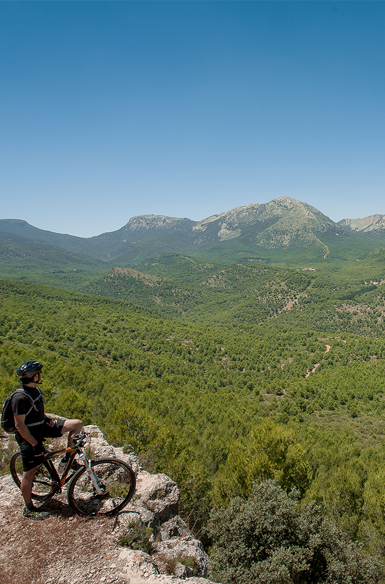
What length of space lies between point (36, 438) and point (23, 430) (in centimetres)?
60

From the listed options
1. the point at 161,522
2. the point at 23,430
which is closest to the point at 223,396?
the point at 161,522

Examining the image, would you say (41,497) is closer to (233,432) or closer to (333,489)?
(333,489)

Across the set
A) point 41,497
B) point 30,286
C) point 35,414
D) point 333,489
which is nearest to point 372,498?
point 333,489

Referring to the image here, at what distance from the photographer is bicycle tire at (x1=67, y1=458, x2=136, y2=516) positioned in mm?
8398

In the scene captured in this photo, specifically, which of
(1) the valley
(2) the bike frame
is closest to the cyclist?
(2) the bike frame

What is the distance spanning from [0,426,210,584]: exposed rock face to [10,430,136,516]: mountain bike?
39cm

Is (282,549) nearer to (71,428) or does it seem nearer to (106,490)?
(106,490)

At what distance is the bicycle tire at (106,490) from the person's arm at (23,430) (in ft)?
5.36

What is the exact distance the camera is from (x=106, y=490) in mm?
8945

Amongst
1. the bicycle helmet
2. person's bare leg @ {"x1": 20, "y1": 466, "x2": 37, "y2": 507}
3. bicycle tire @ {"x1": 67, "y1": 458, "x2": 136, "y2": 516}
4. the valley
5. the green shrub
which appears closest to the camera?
the bicycle helmet

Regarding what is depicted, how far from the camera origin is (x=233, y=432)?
36.6m

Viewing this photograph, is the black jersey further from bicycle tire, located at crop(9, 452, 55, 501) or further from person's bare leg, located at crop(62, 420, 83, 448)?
bicycle tire, located at crop(9, 452, 55, 501)

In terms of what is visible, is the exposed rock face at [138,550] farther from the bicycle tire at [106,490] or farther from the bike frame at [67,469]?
the bike frame at [67,469]

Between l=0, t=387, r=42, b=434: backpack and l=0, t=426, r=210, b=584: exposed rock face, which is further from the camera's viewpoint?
l=0, t=387, r=42, b=434: backpack
